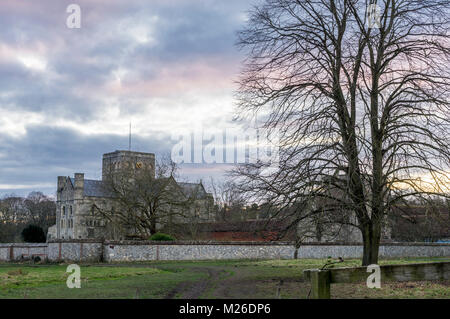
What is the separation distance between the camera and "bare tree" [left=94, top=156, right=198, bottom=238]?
178 feet

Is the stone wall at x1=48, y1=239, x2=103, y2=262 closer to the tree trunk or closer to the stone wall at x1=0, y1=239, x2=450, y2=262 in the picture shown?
the stone wall at x1=0, y1=239, x2=450, y2=262

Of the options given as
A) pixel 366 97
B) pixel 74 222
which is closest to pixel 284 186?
pixel 366 97

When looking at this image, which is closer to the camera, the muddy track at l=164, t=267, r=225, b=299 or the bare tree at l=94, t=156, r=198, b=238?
the muddy track at l=164, t=267, r=225, b=299

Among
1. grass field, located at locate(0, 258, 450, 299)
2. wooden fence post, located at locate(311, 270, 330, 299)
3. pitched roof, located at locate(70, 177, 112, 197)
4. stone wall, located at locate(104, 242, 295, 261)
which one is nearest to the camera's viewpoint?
wooden fence post, located at locate(311, 270, 330, 299)

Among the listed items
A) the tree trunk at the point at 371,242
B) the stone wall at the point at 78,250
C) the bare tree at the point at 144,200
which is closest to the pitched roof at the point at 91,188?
the bare tree at the point at 144,200

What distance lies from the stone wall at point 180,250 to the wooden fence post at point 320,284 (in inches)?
1336

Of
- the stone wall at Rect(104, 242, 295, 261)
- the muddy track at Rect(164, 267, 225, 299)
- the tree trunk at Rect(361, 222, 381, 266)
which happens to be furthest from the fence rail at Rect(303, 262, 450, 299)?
the stone wall at Rect(104, 242, 295, 261)

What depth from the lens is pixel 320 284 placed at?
23.5 feet

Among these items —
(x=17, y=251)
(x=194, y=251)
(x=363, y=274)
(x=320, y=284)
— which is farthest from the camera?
(x=17, y=251)

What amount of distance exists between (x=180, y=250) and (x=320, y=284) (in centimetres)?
3593

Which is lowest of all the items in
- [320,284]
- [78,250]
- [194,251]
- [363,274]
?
[194,251]

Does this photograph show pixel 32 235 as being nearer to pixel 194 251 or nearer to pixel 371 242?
pixel 194 251

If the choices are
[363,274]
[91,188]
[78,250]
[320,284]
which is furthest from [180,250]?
[91,188]

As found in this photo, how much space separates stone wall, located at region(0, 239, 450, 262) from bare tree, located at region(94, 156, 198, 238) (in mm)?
8820
